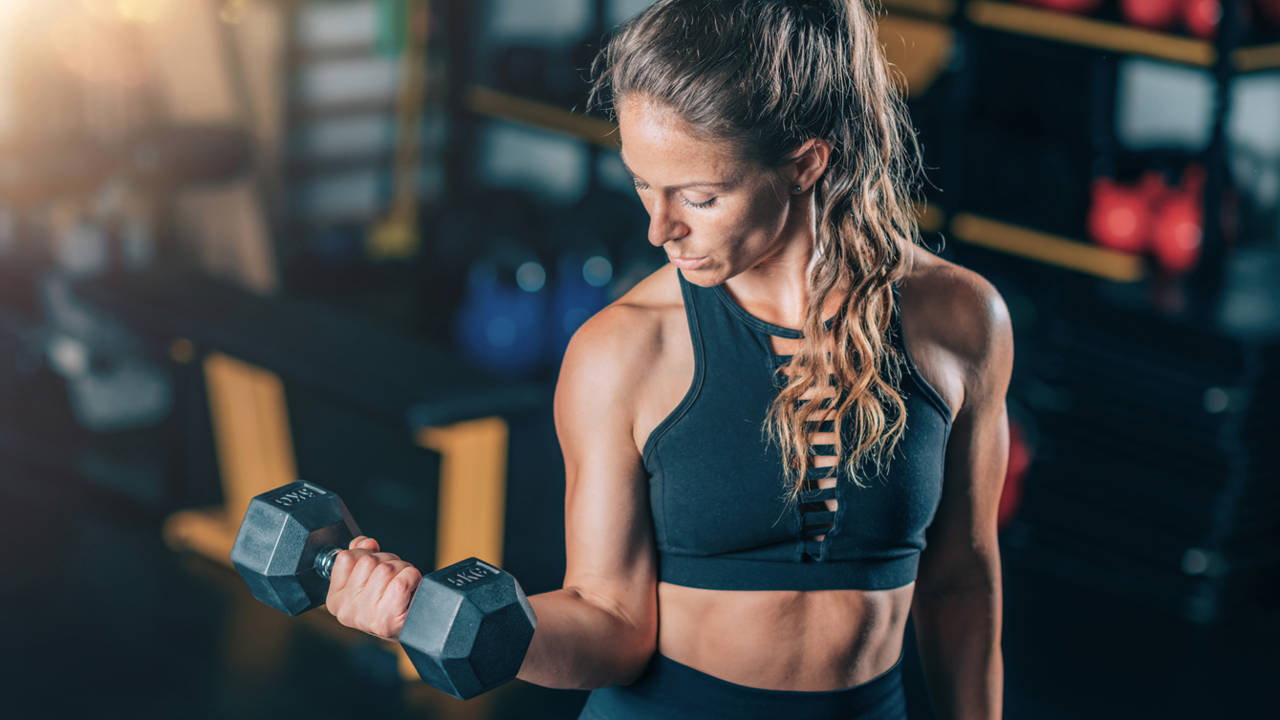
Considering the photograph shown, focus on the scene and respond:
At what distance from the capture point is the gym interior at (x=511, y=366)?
3236 millimetres

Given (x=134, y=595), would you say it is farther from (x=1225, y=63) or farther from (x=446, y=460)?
(x=1225, y=63)

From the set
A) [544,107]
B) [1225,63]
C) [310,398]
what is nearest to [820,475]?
[1225,63]

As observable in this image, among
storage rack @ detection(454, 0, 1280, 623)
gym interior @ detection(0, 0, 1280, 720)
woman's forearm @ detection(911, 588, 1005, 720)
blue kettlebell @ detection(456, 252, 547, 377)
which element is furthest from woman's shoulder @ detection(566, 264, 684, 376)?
blue kettlebell @ detection(456, 252, 547, 377)

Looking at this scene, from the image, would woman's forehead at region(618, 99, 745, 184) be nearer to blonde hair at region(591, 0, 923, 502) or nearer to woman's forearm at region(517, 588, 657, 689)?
blonde hair at region(591, 0, 923, 502)

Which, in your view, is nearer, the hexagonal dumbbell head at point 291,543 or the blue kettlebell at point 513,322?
the hexagonal dumbbell head at point 291,543

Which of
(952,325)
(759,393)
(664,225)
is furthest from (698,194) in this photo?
(952,325)

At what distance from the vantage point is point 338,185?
679cm

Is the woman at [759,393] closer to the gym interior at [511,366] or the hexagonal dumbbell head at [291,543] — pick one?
the hexagonal dumbbell head at [291,543]

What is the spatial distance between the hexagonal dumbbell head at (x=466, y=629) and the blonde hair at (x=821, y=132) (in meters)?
0.25

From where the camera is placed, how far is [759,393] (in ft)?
3.66

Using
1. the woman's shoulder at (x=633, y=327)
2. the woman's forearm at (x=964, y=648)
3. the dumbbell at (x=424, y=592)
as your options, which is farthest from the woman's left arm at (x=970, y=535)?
the dumbbell at (x=424, y=592)

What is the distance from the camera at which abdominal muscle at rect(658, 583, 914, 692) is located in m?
1.16

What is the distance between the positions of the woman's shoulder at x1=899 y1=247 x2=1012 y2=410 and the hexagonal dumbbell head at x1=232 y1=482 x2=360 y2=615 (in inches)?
19.6

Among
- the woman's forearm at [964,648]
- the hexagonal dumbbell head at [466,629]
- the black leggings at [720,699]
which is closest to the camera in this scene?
the hexagonal dumbbell head at [466,629]
